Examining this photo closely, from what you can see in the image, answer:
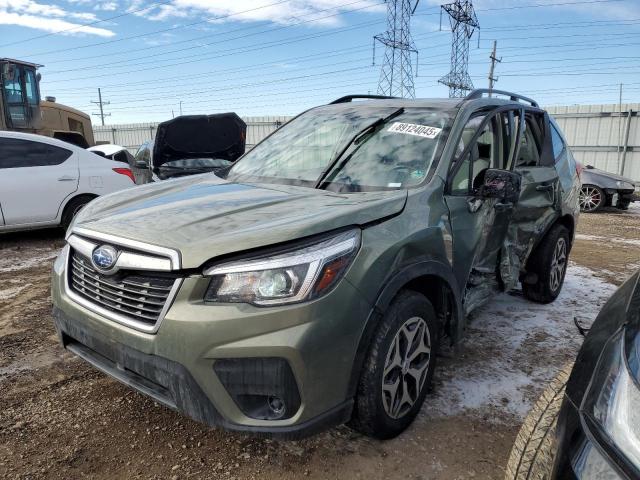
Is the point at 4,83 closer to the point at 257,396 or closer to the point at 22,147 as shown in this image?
the point at 22,147

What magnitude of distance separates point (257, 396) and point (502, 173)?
1808 mm

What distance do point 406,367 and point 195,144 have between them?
683cm

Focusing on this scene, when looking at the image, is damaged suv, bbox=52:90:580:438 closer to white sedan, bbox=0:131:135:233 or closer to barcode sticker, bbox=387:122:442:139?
barcode sticker, bbox=387:122:442:139

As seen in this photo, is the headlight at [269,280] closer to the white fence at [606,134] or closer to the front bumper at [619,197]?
the front bumper at [619,197]

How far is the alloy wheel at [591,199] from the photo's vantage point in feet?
38.7

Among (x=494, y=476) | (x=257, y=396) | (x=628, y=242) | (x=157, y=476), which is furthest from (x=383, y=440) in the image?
(x=628, y=242)

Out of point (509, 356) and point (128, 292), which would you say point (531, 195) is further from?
point (128, 292)

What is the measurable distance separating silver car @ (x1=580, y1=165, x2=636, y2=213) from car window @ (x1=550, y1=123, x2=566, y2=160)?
8671mm

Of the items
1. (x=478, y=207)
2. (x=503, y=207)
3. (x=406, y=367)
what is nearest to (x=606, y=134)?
(x=503, y=207)

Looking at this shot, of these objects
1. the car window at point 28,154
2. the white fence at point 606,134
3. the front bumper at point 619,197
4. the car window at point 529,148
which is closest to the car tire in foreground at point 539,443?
the car window at point 529,148

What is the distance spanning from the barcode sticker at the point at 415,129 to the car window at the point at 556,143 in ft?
6.16

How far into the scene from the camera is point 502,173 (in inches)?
106

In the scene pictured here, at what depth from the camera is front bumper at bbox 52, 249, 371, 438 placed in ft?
5.82

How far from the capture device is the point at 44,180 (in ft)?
20.7
